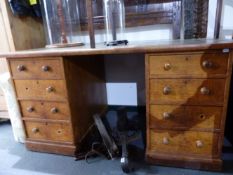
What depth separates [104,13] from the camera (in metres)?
1.65

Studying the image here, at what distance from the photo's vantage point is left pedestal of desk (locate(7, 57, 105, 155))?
1.17 m

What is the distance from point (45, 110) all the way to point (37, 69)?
0.28 metres

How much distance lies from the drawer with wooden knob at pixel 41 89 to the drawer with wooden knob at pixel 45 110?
4 centimetres

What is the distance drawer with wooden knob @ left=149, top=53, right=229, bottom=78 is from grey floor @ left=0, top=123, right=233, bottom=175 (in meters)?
0.58

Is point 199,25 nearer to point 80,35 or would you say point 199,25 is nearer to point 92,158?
point 80,35

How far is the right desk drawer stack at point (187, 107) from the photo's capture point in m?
0.95

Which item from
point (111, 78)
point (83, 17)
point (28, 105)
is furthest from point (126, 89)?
point (28, 105)

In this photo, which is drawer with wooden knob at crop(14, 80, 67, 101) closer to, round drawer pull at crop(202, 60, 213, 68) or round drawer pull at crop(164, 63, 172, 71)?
round drawer pull at crop(164, 63, 172, 71)

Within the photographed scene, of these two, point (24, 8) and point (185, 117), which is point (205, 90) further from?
point (24, 8)

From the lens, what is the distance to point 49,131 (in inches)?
51.1

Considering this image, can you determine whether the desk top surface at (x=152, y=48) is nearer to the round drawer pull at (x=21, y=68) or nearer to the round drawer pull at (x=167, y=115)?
the round drawer pull at (x=21, y=68)

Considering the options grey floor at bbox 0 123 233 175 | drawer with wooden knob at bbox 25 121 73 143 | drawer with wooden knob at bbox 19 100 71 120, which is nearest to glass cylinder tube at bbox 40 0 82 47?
drawer with wooden knob at bbox 19 100 71 120

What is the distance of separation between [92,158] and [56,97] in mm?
490

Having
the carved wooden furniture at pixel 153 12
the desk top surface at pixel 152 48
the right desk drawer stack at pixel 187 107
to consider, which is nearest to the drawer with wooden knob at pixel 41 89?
the desk top surface at pixel 152 48
